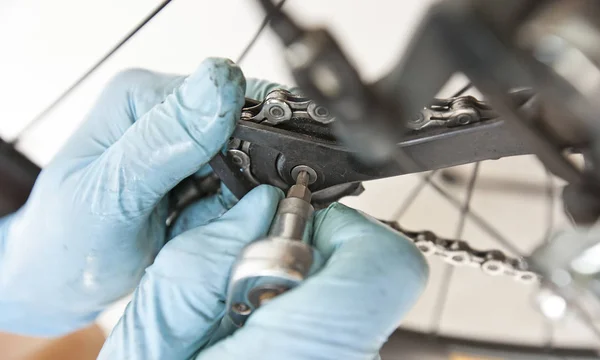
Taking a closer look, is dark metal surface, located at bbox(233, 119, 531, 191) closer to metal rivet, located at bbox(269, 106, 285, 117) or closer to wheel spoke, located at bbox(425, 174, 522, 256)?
metal rivet, located at bbox(269, 106, 285, 117)

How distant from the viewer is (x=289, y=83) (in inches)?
29.8

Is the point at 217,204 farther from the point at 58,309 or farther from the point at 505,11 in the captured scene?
the point at 505,11

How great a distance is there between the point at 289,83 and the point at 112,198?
1.02 feet

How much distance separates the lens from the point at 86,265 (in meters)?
0.63

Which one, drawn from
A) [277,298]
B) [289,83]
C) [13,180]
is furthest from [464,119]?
[13,180]

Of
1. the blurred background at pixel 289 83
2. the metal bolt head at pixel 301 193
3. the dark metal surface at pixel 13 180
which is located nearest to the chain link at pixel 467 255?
the blurred background at pixel 289 83

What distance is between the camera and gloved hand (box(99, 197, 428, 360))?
435 mm

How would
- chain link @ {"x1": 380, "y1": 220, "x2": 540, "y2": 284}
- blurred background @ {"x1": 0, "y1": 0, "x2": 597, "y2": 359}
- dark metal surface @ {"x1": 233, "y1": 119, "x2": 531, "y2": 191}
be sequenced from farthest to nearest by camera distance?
blurred background @ {"x1": 0, "y1": 0, "x2": 597, "y2": 359}
chain link @ {"x1": 380, "y1": 220, "x2": 540, "y2": 284}
dark metal surface @ {"x1": 233, "y1": 119, "x2": 531, "y2": 191}

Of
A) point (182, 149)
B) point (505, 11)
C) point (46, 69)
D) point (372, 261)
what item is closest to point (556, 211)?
point (372, 261)

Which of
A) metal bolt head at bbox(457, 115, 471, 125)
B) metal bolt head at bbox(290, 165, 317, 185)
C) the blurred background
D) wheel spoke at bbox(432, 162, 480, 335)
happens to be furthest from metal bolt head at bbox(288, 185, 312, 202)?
wheel spoke at bbox(432, 162, 480, 335)

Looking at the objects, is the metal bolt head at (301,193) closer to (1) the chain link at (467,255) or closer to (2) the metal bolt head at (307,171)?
(2) the metal bolt head at (307,171)

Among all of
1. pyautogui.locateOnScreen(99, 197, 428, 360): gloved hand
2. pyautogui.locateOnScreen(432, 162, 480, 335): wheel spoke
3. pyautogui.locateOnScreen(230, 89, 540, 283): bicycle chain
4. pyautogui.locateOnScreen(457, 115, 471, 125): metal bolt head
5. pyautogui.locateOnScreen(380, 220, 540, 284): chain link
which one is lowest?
pyautogui.locateOnScreen(432, 162, 480, 335): wheel spoke

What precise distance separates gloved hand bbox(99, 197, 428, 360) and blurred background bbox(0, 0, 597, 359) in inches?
13.1

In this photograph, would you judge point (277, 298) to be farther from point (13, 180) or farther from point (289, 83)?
point (13, 180)
